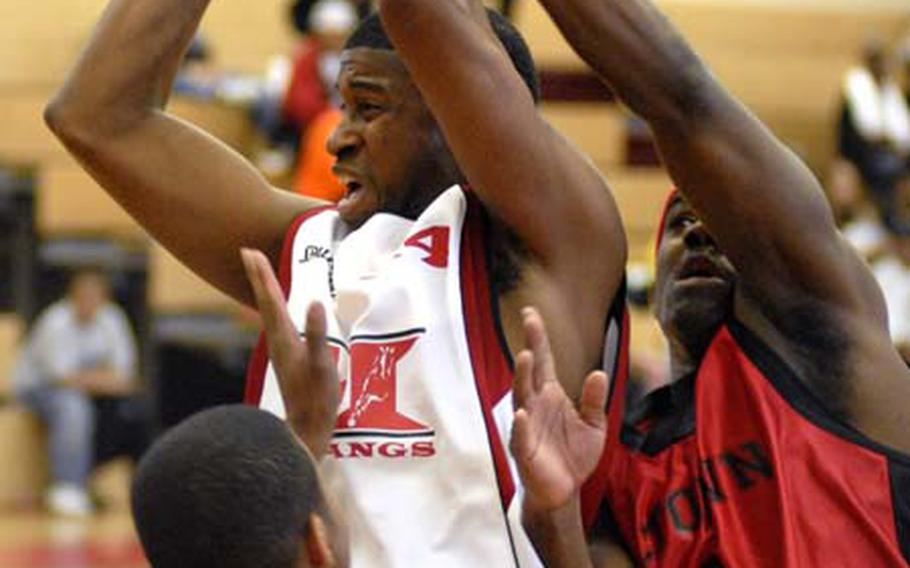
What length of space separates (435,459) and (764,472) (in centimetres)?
57

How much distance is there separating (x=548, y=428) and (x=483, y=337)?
32 centimetres

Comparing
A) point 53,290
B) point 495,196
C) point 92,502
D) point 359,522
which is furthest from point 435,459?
point 53,290

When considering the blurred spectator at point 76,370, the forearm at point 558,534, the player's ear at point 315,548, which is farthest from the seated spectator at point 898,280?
the player's ear at point 315,548

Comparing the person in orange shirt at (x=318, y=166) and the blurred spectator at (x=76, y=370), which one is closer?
the person in orange shirt at (x=318, y=166)

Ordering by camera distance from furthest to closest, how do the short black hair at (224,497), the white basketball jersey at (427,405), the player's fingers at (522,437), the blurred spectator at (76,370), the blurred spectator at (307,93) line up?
the blurred spectator at (307,93) < the blurred spectator at (76,370) < the white basketball jersey at (427,405) < the player's fingers at (522,437) < the short black hair at (224,497)

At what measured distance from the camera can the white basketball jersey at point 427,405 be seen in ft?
9.78

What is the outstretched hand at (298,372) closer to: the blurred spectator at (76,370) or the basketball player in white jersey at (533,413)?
the basketball player in white jersey at (533,413)

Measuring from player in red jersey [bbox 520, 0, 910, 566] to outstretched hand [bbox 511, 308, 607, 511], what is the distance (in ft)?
1.17

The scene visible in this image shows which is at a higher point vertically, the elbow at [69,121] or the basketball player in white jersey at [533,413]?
the elbow at [69,121]

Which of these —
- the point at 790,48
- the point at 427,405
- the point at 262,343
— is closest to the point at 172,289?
the point at 790,48

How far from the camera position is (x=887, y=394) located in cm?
329

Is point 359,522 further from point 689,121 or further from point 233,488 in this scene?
point 689,121

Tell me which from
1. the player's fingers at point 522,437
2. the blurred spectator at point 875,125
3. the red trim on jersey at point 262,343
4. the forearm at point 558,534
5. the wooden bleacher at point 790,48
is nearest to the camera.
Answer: the player's fingers at point 522,437

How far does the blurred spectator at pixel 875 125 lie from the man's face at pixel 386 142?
11.5 metres
